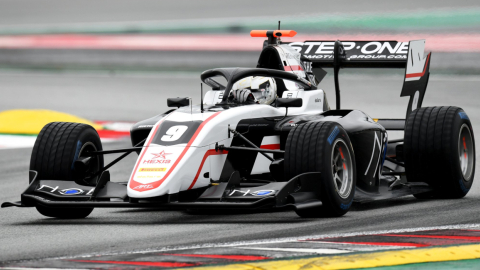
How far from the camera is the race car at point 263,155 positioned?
7246mm

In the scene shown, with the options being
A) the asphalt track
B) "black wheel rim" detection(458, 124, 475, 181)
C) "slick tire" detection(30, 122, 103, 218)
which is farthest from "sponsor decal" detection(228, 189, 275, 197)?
"black wheel rim" detection(458, 124, 475, 181)

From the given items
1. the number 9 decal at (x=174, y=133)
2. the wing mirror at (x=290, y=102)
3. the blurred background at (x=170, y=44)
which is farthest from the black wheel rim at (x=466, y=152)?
the blurred background at (x=170, y=44)

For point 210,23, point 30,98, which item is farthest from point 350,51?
point 30,98

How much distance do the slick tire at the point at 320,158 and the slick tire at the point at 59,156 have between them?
216cm

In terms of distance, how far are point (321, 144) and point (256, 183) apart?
0.92 metres

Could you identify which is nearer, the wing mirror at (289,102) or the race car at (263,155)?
the race car at (263,155)

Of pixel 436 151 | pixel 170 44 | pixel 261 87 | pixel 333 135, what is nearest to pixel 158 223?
pixel 333 135

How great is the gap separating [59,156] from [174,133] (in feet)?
4.05

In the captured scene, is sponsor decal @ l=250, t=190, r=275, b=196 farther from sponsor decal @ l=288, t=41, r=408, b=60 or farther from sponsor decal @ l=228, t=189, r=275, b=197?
sponsor decal @ l=288, t=41, r=408, b=60

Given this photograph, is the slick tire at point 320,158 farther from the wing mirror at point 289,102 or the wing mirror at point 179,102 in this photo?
the wing mirror at point 179,102

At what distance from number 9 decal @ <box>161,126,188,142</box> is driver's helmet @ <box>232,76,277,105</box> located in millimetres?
1651

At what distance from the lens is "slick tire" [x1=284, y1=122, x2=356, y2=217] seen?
7258 mm

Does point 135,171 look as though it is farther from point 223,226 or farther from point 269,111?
point 269,111

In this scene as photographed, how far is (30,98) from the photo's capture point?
21.3m
